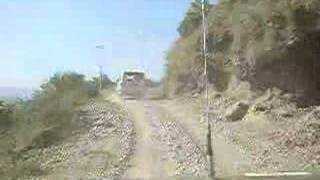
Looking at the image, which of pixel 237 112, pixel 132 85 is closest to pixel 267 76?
pixel 237 112

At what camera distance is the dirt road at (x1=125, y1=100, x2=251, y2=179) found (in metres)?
17.5

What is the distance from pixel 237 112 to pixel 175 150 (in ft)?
16.6

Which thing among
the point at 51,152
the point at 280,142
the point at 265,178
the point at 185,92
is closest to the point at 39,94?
the point at 185,92

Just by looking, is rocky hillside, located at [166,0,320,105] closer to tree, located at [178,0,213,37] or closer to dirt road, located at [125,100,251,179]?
dirt road, located at [125,100,251,179]

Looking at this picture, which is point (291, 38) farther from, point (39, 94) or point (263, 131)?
point (39, 94)

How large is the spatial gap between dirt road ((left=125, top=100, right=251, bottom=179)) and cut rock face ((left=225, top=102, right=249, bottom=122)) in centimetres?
104

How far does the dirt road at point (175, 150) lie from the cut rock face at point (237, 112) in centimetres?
104

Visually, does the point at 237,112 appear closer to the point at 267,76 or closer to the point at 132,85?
the point at 267,76

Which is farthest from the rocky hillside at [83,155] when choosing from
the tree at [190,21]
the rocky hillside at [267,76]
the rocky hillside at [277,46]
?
the tree at [190,21]

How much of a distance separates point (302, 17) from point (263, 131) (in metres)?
5.75

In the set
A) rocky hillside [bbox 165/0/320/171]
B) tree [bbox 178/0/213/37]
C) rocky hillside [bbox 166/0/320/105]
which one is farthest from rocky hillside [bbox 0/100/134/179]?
tree [bbox 178/0/213/37]

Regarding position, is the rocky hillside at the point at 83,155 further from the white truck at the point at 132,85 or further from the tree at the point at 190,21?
the white truck at the point at 132,85

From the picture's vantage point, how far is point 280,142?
2019cm

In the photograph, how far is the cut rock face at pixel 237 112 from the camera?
24.2 meters
